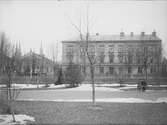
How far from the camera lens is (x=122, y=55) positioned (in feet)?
131

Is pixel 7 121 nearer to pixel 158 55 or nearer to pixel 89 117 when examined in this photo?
pixel 89 117

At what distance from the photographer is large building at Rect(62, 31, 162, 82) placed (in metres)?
30.9

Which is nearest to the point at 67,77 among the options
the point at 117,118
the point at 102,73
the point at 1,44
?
the point at 102,73

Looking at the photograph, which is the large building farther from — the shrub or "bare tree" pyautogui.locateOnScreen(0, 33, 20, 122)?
"bare tree" pyautogui.locateOnScreen(0, 33, 20, 122)

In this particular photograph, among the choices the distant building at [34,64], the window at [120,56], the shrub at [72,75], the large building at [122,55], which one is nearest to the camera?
the shrub at [72,75]

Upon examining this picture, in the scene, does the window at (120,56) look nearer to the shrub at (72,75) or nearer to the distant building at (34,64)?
the shrub at (72,75)

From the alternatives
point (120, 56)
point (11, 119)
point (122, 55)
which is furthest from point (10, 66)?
point (122, 55)

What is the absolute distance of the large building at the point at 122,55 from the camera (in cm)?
3087

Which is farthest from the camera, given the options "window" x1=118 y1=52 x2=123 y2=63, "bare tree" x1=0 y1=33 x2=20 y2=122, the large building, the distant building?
the distant building

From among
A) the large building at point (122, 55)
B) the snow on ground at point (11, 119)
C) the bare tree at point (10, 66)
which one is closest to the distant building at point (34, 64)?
the large building at point (122, 55)

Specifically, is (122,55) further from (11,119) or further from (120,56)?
(11,119)

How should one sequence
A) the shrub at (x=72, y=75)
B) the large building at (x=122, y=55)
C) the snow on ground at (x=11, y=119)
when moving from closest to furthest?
the snow on ground at (x=11, y=119) → the shrub at (x=72, y=75) → the large building at (x=122, y=55)

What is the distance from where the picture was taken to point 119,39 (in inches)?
1759

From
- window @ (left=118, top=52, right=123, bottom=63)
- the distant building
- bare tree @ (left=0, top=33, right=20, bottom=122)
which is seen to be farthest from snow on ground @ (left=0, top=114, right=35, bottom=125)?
the distant building
